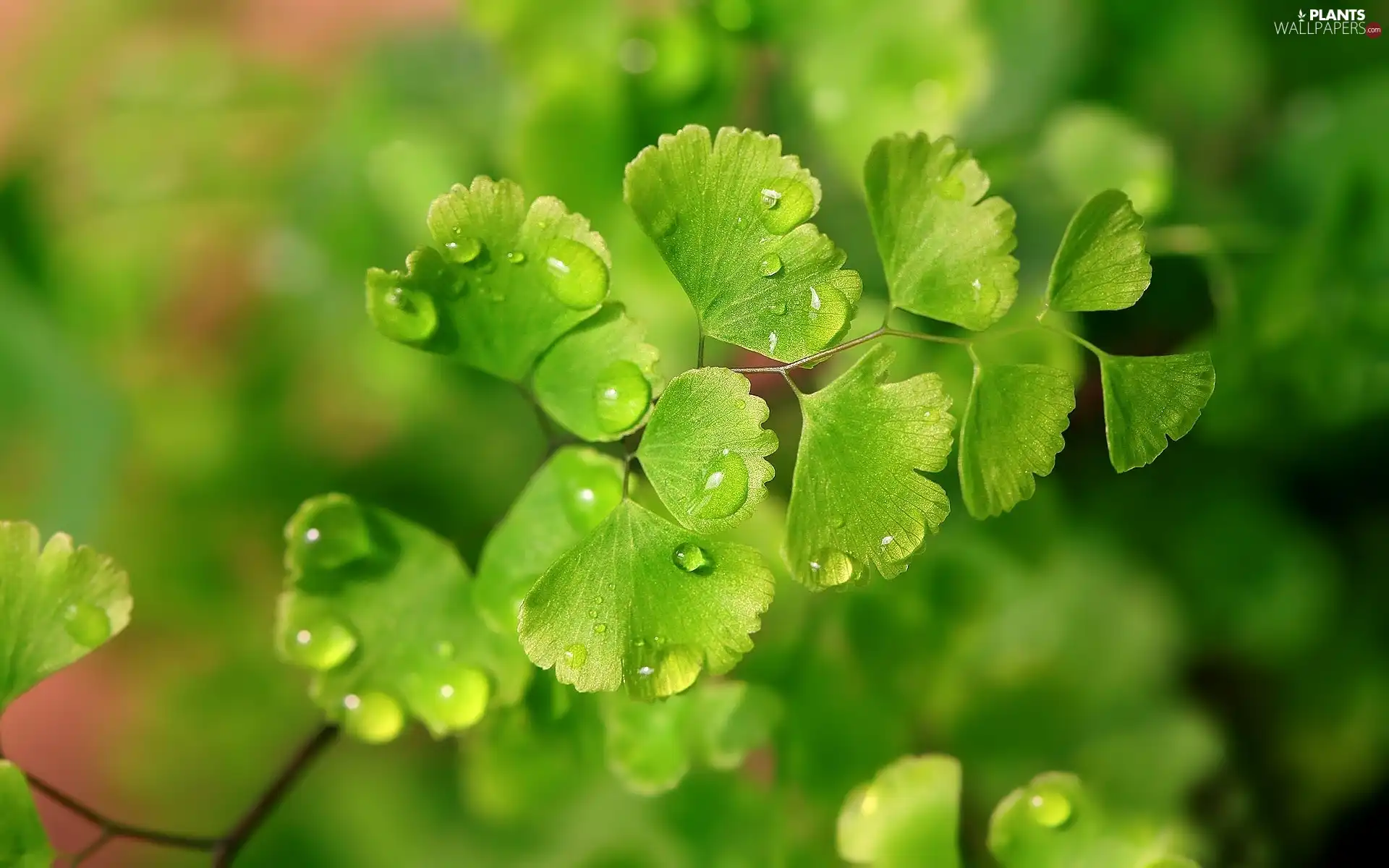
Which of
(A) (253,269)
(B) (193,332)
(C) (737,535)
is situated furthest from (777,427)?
(B) (193,332)

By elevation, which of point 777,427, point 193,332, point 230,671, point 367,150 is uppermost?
point 367,150

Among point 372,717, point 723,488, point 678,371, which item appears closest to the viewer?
point 723,488

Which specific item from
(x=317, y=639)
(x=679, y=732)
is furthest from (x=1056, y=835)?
(x=317, y=639)

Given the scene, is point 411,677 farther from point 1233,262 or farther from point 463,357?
point 1233,262

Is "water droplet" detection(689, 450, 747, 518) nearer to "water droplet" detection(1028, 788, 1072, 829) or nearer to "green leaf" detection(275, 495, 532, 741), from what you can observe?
"green leaf" detection(275, 495, 532, 741)

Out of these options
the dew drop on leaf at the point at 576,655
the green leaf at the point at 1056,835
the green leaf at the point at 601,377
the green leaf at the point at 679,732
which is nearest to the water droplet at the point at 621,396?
the green leaf at the point at 601,377

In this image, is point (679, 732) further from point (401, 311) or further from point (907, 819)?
point (401, 311)

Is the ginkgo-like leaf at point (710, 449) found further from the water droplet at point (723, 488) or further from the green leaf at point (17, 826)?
the green leaf at point (17, 826)
